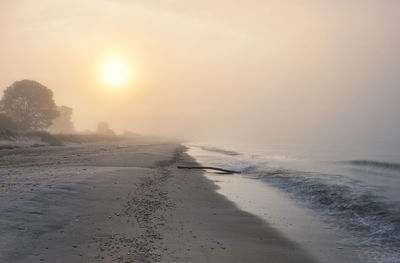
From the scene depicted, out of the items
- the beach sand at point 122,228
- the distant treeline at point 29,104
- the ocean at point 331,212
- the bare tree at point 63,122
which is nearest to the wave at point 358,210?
the ocean at point 331,212

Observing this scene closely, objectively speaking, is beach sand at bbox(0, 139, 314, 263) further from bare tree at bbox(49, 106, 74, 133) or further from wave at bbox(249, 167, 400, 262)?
bare tree at bbox(49, 106, 74, 133)

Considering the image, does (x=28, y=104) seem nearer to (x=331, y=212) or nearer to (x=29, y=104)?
(x=29, y=104)

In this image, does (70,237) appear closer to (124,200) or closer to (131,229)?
(131,229)

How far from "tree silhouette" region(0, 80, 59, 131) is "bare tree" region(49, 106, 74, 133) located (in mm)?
43332

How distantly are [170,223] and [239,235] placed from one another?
2567mm

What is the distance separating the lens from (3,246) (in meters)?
7.76

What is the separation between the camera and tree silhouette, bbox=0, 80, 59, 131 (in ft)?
256

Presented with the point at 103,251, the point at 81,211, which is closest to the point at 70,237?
the point at 103,251

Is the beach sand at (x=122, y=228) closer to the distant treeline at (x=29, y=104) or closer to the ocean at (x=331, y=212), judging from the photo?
the ocean at (x=331, y=212)

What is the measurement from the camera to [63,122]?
129 m

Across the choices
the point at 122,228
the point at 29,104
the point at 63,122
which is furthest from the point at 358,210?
the point at 63,122

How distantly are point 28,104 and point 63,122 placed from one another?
49920 millimetres

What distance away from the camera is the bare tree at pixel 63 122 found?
12375 centimetres

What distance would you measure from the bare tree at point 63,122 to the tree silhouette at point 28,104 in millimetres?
43332
